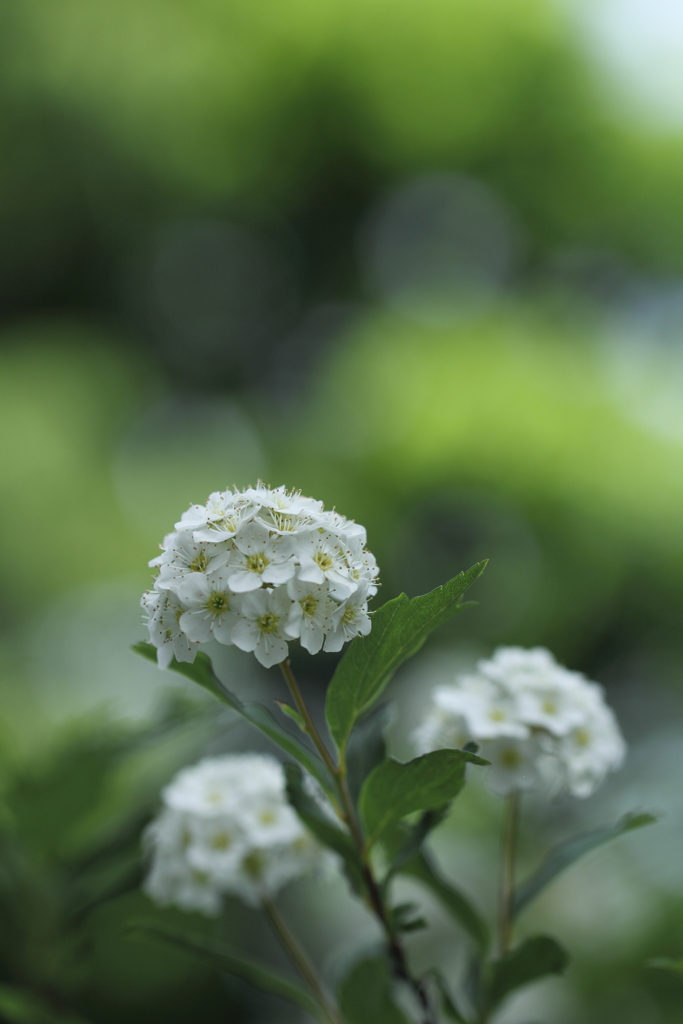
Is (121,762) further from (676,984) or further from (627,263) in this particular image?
(627,263)

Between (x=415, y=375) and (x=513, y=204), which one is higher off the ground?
(x=513, y=204)

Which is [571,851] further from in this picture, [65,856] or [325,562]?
[65,856]

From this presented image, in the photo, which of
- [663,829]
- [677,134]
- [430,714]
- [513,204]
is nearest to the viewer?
[430,714]

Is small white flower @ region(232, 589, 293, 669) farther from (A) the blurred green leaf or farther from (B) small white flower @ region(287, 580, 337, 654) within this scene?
(A) the blurred green leaf

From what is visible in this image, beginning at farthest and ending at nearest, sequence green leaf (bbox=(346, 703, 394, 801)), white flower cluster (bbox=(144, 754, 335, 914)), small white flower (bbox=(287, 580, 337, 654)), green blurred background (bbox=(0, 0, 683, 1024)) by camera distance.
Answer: green blurred background (bbox=(0, 0, 683, 1024)) → white flower cluster (bbox=(144, 754, 335, 914)) → green leaf (bbox=(346, 703, 394, 801)) → small white flower (bbox=(287, 580, 337, 654))

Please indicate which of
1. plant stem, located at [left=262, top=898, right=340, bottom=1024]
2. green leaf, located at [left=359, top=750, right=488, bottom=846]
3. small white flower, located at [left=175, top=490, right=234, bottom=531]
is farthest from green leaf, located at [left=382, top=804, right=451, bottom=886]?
small white flower, located at [left=175, top=490, right=234, bottom=531]

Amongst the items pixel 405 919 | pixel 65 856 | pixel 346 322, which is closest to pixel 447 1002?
pixel 405 919

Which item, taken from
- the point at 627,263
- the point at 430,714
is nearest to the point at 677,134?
the point at 627,263

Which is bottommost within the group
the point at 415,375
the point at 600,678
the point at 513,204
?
the point at 600,678
